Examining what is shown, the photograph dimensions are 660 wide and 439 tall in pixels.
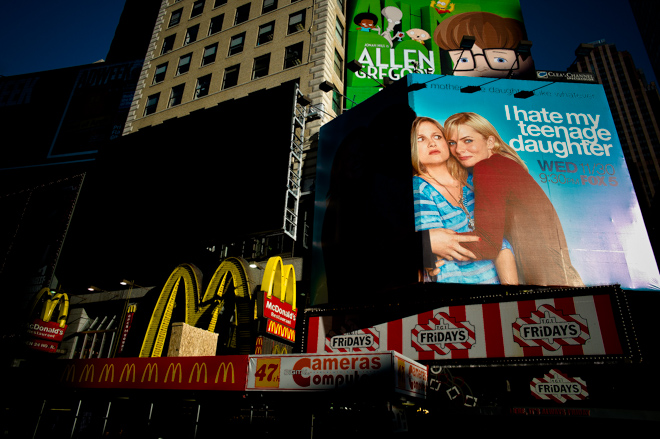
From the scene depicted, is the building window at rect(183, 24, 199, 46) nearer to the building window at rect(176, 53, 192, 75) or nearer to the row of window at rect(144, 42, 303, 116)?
the building window at rect(176, 53, 192, 75)

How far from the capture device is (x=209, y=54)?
97.1 feet

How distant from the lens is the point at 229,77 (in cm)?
2742

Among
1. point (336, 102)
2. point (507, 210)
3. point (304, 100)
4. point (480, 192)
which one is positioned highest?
point (336, 102)

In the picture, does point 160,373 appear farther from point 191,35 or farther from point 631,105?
point 631,105

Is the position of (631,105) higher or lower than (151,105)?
higher

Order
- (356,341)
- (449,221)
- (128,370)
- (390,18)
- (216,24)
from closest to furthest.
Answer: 1. (128,370)
2. (356,341)
3. (449,221)
4. (390,18)
5. (216,24)

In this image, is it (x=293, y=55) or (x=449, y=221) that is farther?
(x=293, y=55)

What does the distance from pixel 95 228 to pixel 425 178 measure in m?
17.5

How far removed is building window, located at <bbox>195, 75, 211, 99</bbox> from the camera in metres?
27.8

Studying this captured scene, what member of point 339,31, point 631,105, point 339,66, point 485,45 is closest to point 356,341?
point 339,66

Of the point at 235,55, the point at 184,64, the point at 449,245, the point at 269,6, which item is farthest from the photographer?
the point at 184,64

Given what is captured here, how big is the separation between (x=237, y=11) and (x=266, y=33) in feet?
15.8

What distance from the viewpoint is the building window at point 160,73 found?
30875 mm

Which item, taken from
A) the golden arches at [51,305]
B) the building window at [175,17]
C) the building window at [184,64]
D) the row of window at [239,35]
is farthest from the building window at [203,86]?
the golden arches at [51,305]
